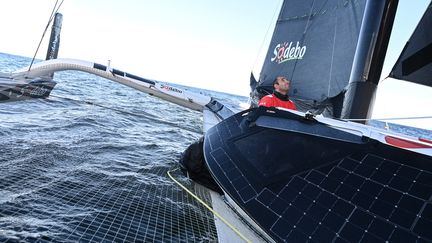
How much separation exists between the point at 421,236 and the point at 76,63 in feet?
29.9

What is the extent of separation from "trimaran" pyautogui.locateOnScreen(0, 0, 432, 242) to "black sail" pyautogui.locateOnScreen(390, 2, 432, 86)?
11 millimetres

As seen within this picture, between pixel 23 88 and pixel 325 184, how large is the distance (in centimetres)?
815

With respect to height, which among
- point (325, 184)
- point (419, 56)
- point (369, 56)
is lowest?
point (325, 184)

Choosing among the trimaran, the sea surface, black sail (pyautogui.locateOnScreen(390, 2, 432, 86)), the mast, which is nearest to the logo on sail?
the trimaran

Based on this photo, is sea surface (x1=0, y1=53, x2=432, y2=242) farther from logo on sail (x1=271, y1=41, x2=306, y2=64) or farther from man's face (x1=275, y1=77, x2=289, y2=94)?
logo on sail (x1=271, y1=41, x2=306, y2=64)

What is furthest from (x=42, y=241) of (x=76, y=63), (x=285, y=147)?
(x=76, y=63)

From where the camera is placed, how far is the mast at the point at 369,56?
3.93 m

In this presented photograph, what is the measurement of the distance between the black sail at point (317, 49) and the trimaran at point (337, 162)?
0.12 feet

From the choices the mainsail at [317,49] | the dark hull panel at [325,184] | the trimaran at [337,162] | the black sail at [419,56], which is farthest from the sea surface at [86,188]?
the black sail at [419,56]

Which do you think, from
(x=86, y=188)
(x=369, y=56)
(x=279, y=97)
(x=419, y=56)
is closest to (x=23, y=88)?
(x=86, y=188)

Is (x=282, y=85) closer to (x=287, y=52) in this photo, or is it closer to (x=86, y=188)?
(x=86, y=188)

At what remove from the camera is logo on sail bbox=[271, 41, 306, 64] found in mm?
7252

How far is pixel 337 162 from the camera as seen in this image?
2.52 m

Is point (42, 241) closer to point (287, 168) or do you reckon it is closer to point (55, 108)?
point (287, 168)
